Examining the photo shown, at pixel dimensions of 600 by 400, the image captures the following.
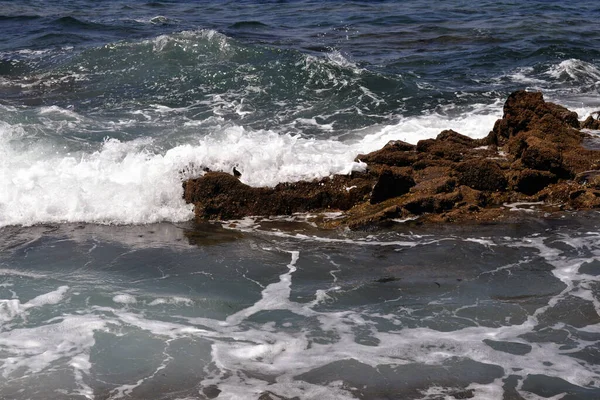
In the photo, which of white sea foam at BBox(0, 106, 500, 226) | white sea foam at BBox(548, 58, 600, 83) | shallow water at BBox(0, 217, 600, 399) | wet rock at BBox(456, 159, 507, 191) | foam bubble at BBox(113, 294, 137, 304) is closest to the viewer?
shallow water at BBox(0, 217, 600, 399)

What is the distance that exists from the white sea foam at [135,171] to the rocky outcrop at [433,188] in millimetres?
322

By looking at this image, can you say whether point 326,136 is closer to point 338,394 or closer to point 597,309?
point 597,309

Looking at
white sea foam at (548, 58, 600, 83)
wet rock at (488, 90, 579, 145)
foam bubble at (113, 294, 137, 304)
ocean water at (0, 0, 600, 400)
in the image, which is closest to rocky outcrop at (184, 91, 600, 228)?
ocean water at (0, 0, 600, 400)

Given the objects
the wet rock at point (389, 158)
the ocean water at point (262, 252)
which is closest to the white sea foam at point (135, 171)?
the ocean water at point (262, 252)

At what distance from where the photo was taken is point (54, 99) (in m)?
14.2

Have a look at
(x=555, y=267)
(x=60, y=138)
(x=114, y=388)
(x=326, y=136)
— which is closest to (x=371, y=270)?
(x=555, y=267)

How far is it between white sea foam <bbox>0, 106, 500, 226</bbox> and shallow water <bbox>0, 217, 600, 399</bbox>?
59cm

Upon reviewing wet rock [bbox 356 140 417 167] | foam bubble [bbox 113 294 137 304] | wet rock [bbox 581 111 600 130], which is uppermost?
wet rock [bbox 581 111 600 130]

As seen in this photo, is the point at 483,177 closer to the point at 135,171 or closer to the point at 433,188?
the point at 433,188

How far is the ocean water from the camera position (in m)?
5.63

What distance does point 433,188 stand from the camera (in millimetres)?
8680

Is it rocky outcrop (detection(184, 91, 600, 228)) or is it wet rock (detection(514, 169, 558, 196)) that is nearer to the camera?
rocky outcrop (detection(184, 91, 600, 228))

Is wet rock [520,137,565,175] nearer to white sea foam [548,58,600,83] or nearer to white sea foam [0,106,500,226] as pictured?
white sea foam [0,106,500,226]

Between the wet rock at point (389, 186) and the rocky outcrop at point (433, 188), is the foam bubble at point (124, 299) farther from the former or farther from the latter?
the wet rock at point (389, 186)
